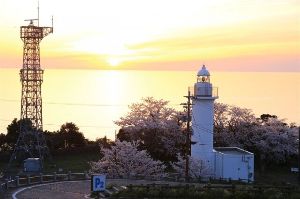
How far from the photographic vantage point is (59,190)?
2853cm

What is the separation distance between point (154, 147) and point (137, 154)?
29.3 feet

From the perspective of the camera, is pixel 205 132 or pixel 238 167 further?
pixel 205 132

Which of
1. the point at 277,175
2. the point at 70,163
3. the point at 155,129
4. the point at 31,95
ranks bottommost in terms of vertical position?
the point at 277,175

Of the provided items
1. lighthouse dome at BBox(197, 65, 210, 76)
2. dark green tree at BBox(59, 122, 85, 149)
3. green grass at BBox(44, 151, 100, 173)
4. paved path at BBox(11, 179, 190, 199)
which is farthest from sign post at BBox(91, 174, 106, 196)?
dark green tree at BBox(59, 122, 85, 149)

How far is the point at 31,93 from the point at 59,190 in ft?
74.4

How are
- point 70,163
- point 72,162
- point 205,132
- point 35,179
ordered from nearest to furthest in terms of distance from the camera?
point 35,179, point 205,132, point 70,163, point 72,162

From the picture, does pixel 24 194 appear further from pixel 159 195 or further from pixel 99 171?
pixel 99 171

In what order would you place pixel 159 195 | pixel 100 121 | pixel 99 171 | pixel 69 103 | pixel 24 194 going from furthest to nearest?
pixel 69 103 → pixel 100 121 → pixel 99 171 → pixel 24 194 → pixel 159 195

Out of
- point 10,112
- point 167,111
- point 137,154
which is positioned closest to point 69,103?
point 10,112

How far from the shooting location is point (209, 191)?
81.8 feet

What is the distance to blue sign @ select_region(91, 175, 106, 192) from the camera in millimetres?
24531

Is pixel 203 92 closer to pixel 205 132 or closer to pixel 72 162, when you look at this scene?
pixel 205 132

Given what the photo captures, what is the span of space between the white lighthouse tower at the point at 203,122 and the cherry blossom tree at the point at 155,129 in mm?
9087

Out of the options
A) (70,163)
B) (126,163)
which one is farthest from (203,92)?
(70,163)
